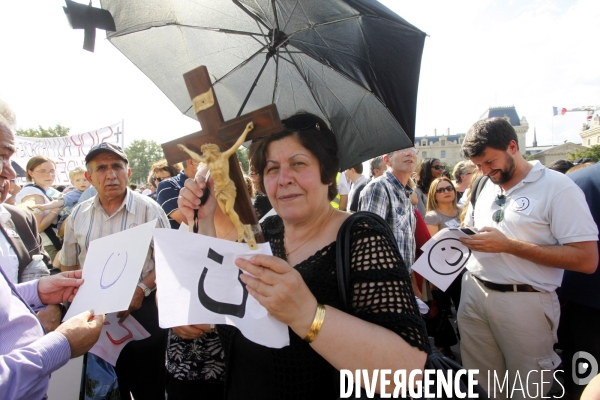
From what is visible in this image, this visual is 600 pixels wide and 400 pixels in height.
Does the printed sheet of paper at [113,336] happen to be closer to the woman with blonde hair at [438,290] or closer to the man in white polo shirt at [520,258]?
the man in white polo shirt at [520,258]

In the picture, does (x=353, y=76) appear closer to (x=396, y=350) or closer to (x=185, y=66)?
(x=185, y=66)

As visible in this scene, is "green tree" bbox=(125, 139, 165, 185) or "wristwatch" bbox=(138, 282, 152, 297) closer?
"wristwatch" bbox=(138, 282, 152, 297)

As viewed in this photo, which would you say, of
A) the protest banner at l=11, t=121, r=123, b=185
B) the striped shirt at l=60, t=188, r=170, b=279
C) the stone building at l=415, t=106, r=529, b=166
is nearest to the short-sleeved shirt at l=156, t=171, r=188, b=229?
the striped shirt at l=60, t=188, r=170, b=279

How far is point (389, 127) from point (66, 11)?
1659mm

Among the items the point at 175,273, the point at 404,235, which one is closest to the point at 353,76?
the point at 175,273

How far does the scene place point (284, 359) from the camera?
133 centimetres

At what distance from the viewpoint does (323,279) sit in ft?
4.40

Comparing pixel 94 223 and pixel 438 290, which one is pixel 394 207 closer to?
pixel 438 290

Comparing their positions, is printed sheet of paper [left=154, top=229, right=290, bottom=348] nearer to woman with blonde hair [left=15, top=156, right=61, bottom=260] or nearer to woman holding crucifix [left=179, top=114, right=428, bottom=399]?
woman holding crucifix [left=179, top=114, right=428, bottom=399]

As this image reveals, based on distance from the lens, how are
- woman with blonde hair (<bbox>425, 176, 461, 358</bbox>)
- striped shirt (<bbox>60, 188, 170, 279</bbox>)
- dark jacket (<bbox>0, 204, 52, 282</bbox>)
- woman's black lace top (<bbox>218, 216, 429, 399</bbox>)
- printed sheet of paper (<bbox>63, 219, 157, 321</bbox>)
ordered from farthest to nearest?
woman with blonde hair (<bbox>425, 176, 461, 358</bbox>) < striped shirt (<bbox>60, 188, 170, 279</bbox>) < dark jacket (<bbox>0, 204, 52, 282</bbox>) < printed sheet of paper (<bbox>63, 219, 157, 321</bbox>) < woman's black lace top (<bbox>218, 216, 429, 399</bbox>)

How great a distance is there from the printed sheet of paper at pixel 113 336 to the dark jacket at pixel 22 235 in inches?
25.7

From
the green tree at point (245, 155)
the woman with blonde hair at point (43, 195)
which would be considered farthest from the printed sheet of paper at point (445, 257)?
the woman with blonde hair at point (43, 195)

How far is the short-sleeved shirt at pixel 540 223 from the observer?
2.39m

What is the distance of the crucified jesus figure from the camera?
4.07 feet
